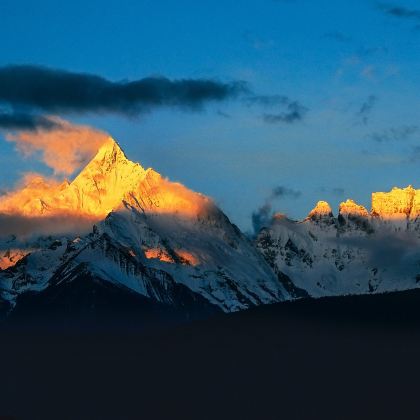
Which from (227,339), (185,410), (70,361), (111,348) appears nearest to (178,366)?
(227,339)

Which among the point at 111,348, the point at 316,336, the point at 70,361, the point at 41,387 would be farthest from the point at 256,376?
the point at 111,348

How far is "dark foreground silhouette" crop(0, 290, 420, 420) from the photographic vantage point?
110062mm

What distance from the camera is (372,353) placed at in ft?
381

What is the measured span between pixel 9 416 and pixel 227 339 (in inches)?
847

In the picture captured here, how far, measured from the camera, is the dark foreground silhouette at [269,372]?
110062 millimetres

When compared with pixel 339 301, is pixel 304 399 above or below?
below

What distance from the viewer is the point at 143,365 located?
138 meters

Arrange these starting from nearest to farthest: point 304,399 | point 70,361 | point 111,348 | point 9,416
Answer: point 304,399, point 9,416, point 70,361, point 111,348

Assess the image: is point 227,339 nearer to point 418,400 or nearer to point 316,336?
point 316,336

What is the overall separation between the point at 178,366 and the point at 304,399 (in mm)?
19567

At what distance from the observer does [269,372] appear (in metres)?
121

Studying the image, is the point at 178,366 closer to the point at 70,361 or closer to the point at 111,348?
the point at 70,361

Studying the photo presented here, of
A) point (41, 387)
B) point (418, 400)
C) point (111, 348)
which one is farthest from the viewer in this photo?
point (111, 348)

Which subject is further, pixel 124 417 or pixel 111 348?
pixel 111 348
